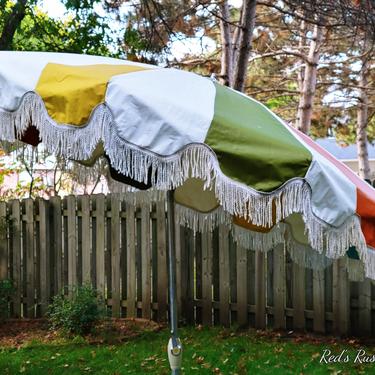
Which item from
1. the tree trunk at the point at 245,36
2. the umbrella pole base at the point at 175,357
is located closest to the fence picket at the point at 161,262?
the tree trunk at the point at 245,36

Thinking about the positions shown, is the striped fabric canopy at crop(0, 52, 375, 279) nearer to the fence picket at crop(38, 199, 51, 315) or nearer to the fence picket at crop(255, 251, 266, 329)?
the fence picket at crop(255, 251, 266, 329)

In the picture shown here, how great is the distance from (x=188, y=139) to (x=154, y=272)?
4.48 metres

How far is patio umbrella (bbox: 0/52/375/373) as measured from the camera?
7.31 ft

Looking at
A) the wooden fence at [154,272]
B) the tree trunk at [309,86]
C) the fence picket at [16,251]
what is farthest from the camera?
the tree trunk at [309,86]

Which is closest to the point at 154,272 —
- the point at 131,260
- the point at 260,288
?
the point at 131,260

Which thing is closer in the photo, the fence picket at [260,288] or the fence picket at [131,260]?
the fence picket at [260,288]

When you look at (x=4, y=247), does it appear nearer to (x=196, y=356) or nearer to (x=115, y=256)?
(x=115, y=256)

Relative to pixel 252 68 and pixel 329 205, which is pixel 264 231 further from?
pixel 252 68

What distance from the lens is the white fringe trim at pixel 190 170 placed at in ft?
7.29

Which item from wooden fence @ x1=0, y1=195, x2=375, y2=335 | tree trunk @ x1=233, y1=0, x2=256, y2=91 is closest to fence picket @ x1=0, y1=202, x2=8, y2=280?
wooden fence @ x1=0, y1=195, x2=375, y2=335

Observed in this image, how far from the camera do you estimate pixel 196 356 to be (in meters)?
5.14

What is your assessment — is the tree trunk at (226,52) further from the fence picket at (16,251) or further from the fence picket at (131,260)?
the fence picket at (16,251)

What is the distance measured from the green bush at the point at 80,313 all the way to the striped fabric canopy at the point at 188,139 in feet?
11.6

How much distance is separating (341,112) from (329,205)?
1512 centimetres
